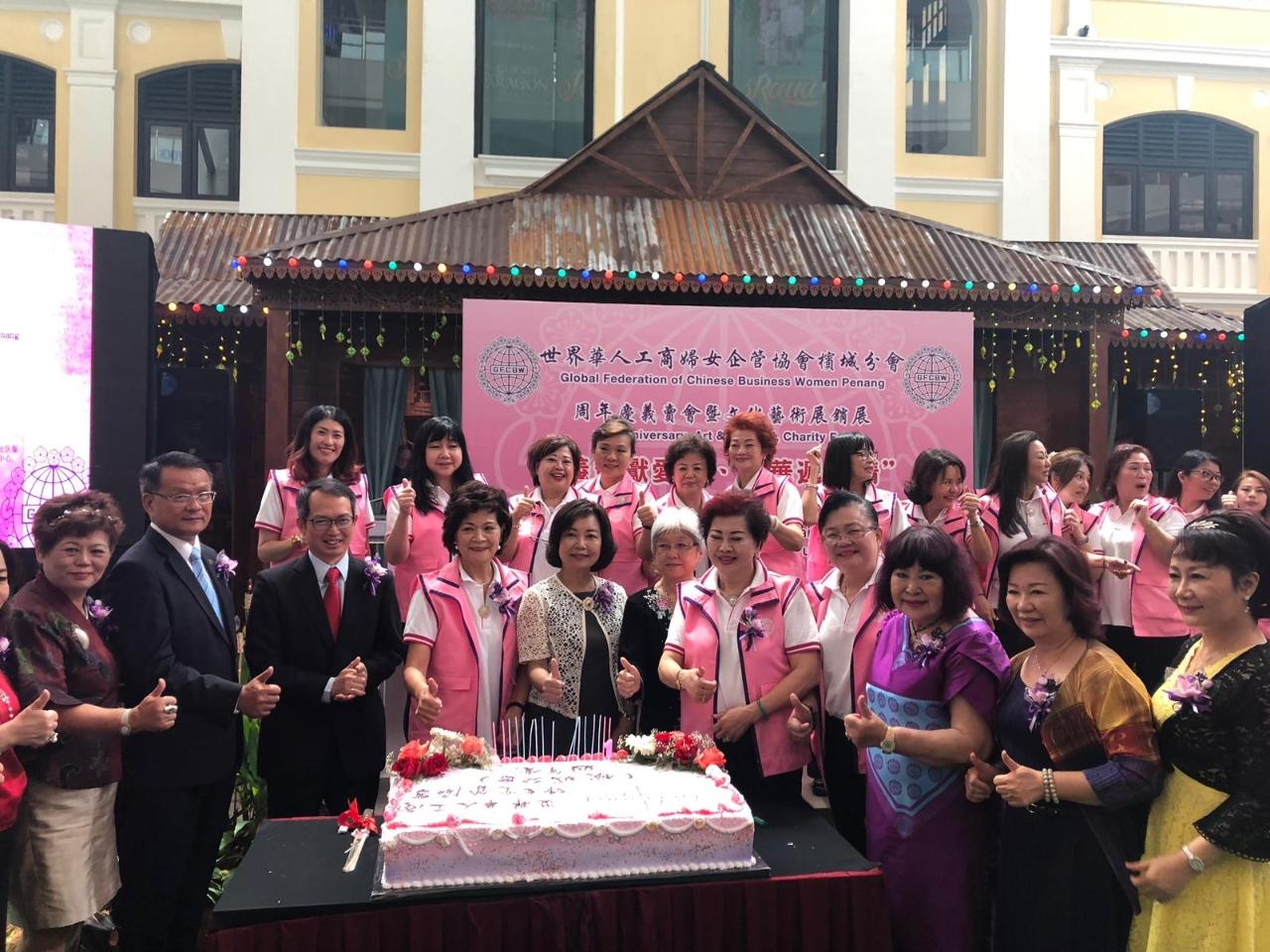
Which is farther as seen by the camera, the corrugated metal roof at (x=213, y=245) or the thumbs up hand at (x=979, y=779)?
the corrugated metal roof at (x=213, y=245)

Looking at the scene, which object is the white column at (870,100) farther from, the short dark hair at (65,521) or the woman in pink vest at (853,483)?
the short dark hair at (65,521)

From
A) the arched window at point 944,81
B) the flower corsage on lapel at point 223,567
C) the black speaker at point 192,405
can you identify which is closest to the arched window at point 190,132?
the black speaker at point 192,405

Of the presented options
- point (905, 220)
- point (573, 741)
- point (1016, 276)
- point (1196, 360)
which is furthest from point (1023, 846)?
point (1196, 360)

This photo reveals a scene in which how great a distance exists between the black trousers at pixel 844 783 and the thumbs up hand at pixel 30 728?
2.29 meters

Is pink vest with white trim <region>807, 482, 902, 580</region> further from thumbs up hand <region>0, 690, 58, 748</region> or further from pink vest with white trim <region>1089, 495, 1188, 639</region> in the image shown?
thumbs up hand <region>0, 690, 58, 748</region>

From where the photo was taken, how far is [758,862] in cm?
244

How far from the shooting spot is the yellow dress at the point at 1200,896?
2080 mm

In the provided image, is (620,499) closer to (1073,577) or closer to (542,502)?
(542,502)

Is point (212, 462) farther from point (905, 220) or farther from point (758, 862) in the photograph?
point (758, 862)

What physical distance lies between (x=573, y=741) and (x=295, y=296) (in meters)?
Result: 5.29

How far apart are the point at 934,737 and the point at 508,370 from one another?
15.0 feet

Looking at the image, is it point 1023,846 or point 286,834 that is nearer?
point 1023,846

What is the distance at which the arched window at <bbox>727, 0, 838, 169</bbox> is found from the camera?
39.2 ft

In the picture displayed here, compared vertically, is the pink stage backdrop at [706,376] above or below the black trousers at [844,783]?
above
